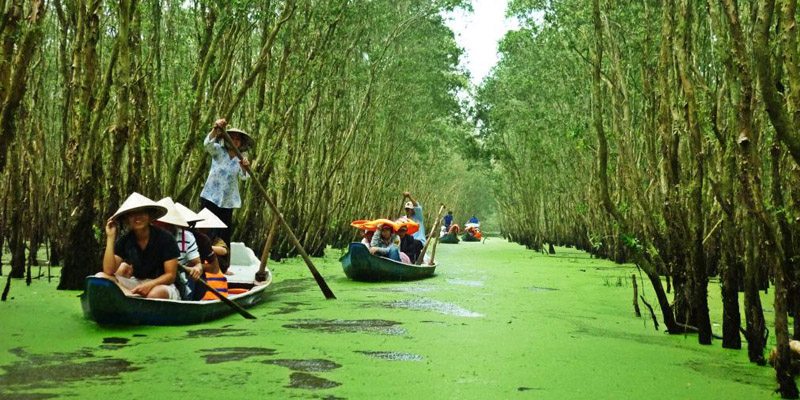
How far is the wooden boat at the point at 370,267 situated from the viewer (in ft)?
34.7

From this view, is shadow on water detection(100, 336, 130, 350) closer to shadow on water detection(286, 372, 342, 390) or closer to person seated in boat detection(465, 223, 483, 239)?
shadow on water detection(286, 372, 342, 390)

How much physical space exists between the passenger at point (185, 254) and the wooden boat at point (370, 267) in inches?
151

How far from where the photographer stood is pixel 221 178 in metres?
8.93

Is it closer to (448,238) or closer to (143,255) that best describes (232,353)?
(143,255)

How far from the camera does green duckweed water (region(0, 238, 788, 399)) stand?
14.1 ft

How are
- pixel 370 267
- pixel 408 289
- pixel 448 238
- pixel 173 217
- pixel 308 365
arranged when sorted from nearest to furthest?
1. pixel 308 365
2. pixel 173 217
3. pixel 408 289
4. pixel 370 267
5. pixel 448 238

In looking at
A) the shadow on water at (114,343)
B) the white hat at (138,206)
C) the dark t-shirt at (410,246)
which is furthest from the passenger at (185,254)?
the dark t-shirt at (410,246)

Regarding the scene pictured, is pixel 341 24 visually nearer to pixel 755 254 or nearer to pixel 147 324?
pixel 147 324

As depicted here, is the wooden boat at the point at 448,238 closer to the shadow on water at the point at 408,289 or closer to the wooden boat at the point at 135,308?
the shadow on water at the point at 408,289

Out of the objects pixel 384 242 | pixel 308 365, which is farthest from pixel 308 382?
pixel 384 242

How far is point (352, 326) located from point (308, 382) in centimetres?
225

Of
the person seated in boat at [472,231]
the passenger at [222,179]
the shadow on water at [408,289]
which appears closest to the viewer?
the passenger at [222,179]

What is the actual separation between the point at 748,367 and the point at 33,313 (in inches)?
208

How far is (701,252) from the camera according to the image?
18.5 ft
